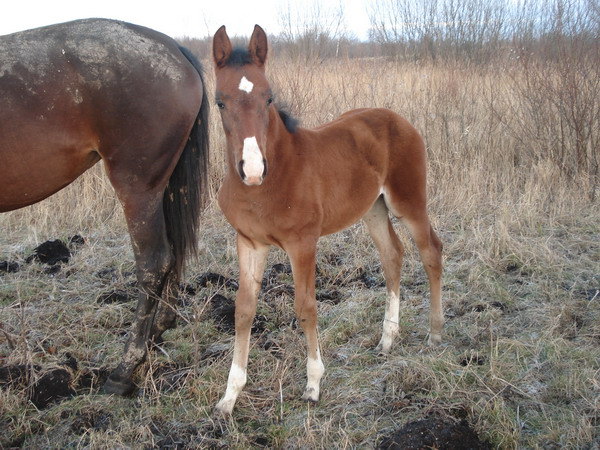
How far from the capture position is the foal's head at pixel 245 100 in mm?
2363

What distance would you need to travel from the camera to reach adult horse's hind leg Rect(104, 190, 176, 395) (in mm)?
3229

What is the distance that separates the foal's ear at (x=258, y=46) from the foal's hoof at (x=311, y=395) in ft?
5.29

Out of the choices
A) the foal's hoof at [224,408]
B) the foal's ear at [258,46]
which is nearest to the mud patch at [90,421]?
the foal's hoof at [224,408]

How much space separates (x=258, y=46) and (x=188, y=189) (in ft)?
3.74

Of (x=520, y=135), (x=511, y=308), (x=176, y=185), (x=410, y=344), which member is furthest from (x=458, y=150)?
(x=176, y=185)

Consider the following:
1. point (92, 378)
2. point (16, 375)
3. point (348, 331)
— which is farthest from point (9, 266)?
point (348, 331)

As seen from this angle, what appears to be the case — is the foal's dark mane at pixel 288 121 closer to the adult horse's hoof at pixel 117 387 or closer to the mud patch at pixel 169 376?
the mud patch at pixel 169 376

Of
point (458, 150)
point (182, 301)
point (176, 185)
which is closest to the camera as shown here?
point (176, 185)

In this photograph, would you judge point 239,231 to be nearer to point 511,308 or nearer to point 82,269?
point 511,308

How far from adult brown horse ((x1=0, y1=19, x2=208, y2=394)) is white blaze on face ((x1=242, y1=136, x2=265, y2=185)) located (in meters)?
1.04

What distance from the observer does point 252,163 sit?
7.66ft

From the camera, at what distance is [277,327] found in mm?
3768

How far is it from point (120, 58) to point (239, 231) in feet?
3.94

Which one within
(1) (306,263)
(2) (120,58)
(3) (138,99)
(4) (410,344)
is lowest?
(4) (410,344)
